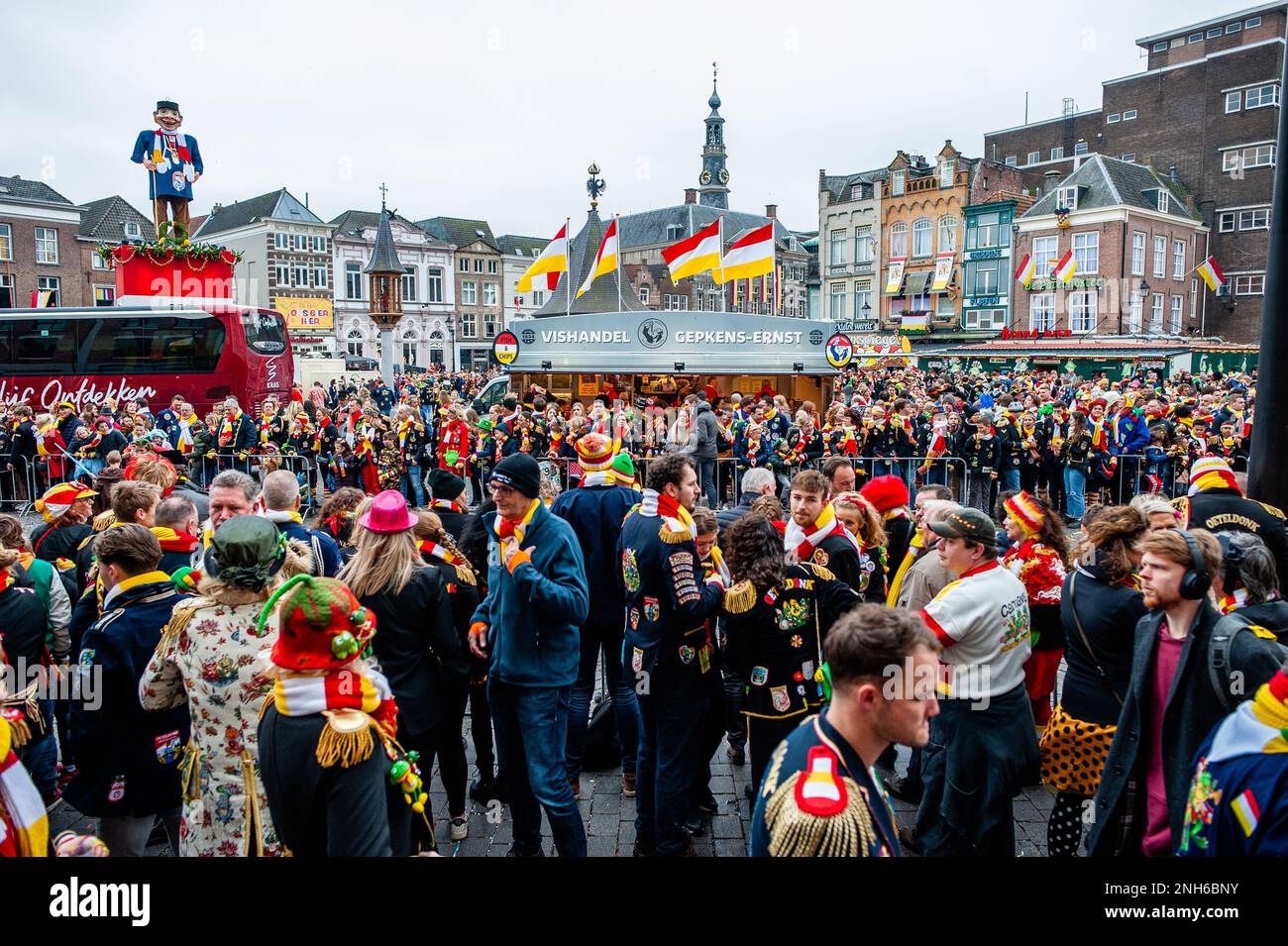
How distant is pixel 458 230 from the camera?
223 ft

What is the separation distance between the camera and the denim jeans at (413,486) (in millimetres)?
13266

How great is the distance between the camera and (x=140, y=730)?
3482mm

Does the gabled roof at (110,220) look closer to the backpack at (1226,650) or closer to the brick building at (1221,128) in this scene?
the brick building at (1221,128)

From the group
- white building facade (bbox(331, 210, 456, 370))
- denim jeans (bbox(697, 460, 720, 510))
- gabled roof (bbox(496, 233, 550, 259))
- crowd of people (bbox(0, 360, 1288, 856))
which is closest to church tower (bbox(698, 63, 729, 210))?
gabled roof (bbox(496, 233, 550, 259))

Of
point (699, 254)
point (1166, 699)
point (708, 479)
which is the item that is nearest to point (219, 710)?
point (1166, 699)

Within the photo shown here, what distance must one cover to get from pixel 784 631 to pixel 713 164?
73.6 m

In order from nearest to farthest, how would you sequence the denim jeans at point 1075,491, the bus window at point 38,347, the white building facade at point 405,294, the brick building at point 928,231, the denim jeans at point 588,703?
the denim jeans at point 588,703, the denim jeans at point 1075,491, the bus window at point 38,347, the brick building at point 928,231, the white building facade at point 405,294

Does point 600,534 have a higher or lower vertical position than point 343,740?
higher

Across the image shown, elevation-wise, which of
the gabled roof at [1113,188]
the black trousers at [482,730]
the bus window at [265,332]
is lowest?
the black trousers at [482,730]


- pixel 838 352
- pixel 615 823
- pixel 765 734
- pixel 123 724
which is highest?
pixel 838 352

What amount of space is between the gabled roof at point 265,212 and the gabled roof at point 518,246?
15.4 m

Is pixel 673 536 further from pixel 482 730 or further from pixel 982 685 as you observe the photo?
pixel 482 730

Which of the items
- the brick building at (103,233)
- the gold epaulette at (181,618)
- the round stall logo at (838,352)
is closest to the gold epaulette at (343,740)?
the gold epaulette at (181,618)

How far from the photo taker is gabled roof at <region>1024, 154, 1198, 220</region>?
39991mm
